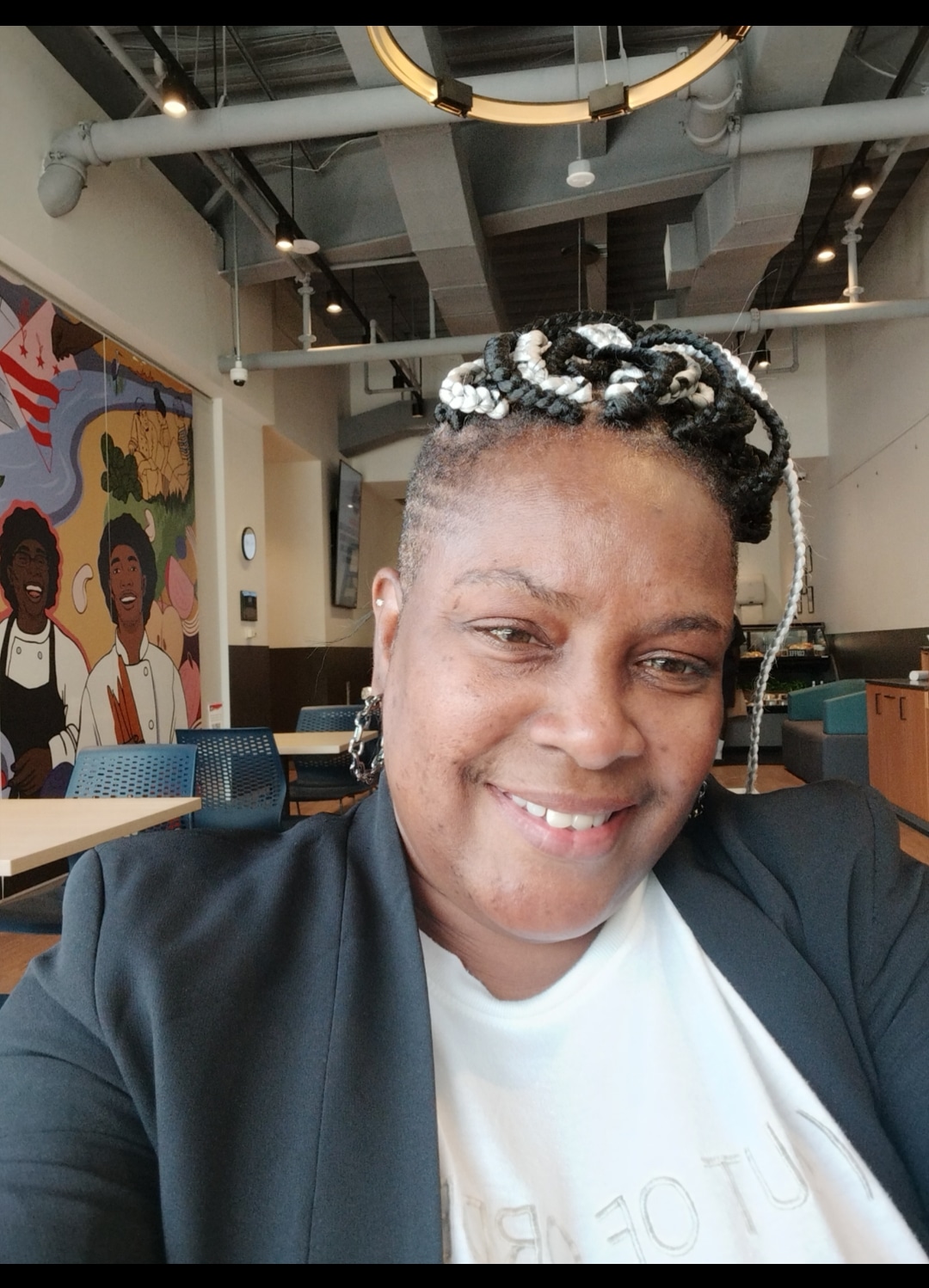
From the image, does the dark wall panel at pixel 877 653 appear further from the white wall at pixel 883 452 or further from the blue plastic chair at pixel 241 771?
the blue plastic chair at pixel 241 771

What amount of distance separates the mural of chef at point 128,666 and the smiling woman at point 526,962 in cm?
467

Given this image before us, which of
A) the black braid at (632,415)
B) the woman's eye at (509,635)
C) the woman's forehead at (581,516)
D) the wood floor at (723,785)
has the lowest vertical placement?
the wood floor at (723,785)

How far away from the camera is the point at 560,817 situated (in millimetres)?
792

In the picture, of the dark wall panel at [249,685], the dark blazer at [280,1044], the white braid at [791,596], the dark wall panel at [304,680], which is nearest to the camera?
the dark blazer at [280,1044]

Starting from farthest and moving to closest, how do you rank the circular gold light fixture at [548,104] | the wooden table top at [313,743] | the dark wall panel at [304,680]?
the dark wall panel at [304,680], the wooden table top at [313,743], the circular gold light fixture at [548,104]

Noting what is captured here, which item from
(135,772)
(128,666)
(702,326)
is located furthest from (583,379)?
(702,326)

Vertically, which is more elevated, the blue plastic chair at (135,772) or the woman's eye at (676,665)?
the woman's eye at (676,665)

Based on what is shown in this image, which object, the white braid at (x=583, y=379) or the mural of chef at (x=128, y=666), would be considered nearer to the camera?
the white braid at (x=583, y=379)

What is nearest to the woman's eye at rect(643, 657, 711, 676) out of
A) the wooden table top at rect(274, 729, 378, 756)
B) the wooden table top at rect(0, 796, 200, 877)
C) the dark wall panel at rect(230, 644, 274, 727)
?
the wooden table top at rect(0, 796, 200, 877)

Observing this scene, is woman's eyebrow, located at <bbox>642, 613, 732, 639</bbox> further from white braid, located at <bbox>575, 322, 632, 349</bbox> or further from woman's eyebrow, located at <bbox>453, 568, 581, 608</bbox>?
white braid, located at <bbox>575, 322, 632, 349</bbox>

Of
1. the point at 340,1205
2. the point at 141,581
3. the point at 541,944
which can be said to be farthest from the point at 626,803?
the point at 141,581

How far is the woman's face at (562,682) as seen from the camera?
0.77 m

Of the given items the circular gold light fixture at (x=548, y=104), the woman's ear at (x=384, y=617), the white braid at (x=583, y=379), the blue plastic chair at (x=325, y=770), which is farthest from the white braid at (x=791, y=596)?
the blue plastic chair at (x=325, y=770)

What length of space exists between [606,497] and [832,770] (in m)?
7.25
